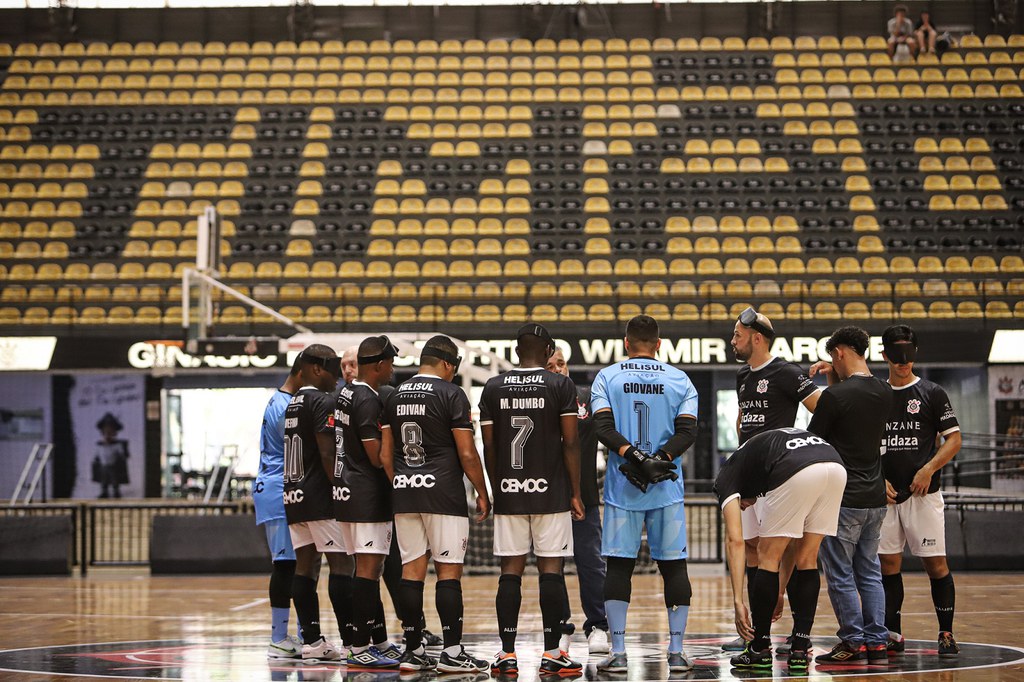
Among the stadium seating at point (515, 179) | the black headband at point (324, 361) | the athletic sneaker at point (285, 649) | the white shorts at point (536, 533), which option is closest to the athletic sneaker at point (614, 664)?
the white shorts at point (536, 533)

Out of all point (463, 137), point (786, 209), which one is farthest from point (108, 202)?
point (786, 209)

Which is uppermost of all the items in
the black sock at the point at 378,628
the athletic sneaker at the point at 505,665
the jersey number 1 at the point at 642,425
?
the jersey number 1 at the point at 642,425

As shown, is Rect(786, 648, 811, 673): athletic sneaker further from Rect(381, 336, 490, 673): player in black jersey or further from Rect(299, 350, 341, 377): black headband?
Rect(299, 350, 341, 377): black headband

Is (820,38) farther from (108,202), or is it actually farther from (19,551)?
(19,551)

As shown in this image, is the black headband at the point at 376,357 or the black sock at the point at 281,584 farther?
the black sock at the point at 281,584

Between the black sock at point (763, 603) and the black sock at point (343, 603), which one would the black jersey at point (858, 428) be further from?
the black sock at point (343, 603)

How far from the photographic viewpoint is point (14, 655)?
869 centimetres

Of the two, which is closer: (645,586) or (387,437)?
(387,437)

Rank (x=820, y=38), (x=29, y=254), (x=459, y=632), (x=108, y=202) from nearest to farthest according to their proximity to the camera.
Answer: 1. (x=459, y=632)
2. (x=29, y=254)
3. (x=108, y=202)
4. (x=820, y=38)

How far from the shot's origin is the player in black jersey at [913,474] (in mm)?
8234

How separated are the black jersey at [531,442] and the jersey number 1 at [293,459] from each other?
1744mm

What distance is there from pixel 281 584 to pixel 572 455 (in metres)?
2.73

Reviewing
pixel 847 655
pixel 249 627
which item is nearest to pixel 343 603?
pixel 249 627

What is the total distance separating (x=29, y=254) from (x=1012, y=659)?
24.7 metres
